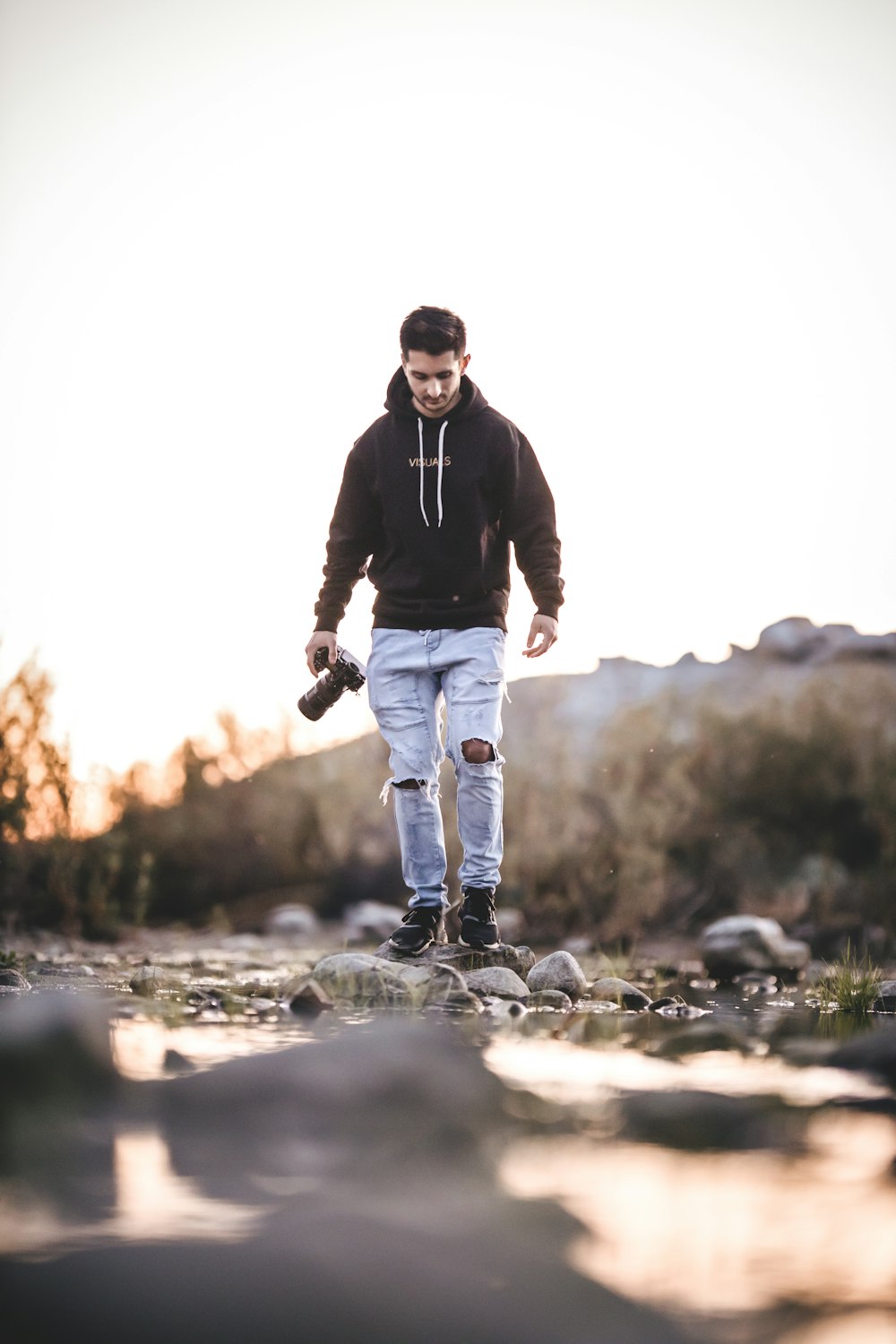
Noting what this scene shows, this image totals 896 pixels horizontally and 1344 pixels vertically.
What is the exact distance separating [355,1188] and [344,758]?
842cm

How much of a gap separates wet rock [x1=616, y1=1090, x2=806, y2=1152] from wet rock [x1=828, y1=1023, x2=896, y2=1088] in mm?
428

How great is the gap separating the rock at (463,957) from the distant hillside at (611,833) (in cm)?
265

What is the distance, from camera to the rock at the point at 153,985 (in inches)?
159

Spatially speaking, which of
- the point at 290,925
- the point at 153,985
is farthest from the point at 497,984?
the point at 290,925

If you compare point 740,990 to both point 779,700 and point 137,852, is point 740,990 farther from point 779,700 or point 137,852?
point 137,852

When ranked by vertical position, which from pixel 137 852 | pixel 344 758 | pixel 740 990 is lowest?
pixel 740 990

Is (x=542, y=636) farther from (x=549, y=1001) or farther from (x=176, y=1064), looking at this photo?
(x=176, y=1064)

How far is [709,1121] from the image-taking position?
2.17 m

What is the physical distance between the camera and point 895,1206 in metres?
1.67

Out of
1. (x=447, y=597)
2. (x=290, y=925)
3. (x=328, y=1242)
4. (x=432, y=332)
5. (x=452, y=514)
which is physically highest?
(x=432, y=332)

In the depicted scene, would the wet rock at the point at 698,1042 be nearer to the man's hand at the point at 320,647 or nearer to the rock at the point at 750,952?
the man's hand at the point at 320,647

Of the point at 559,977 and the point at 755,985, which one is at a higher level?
the point at 559,977

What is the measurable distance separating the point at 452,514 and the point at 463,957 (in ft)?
4.94

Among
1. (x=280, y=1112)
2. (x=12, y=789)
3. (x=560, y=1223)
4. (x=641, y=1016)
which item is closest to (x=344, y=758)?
(x=12, y=789)
